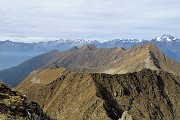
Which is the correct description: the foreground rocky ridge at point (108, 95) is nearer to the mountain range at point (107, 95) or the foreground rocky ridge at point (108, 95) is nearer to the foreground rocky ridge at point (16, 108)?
the mountain range at point (107, 95)

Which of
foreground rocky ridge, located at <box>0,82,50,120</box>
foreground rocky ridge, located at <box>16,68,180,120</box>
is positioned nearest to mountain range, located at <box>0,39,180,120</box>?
foreground rocky ridge, located at <box>16,68,180,120</box>

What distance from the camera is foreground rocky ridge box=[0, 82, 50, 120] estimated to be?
3531 centimetres

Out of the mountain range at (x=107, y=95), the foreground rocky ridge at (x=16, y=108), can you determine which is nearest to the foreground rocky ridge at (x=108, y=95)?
the mountain range at (x=107, y=95)

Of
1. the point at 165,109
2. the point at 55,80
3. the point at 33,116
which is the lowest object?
the point at 165,109

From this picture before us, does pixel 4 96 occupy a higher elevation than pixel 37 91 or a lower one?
higher

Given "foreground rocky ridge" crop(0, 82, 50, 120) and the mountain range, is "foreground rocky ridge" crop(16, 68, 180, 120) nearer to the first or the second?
the mountain range

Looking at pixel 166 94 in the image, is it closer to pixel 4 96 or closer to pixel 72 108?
pixel 72 108

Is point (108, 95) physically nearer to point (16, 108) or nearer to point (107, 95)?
point (107, 95)

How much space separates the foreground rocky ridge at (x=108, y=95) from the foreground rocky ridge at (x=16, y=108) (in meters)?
83.6

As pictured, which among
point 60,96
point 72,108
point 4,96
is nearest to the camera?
point 4,96

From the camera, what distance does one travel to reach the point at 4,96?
3769 cm

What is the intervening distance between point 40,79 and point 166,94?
57.6 meters

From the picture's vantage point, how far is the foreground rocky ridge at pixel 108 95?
13100 cm

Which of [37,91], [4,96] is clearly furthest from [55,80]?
[4,96]
